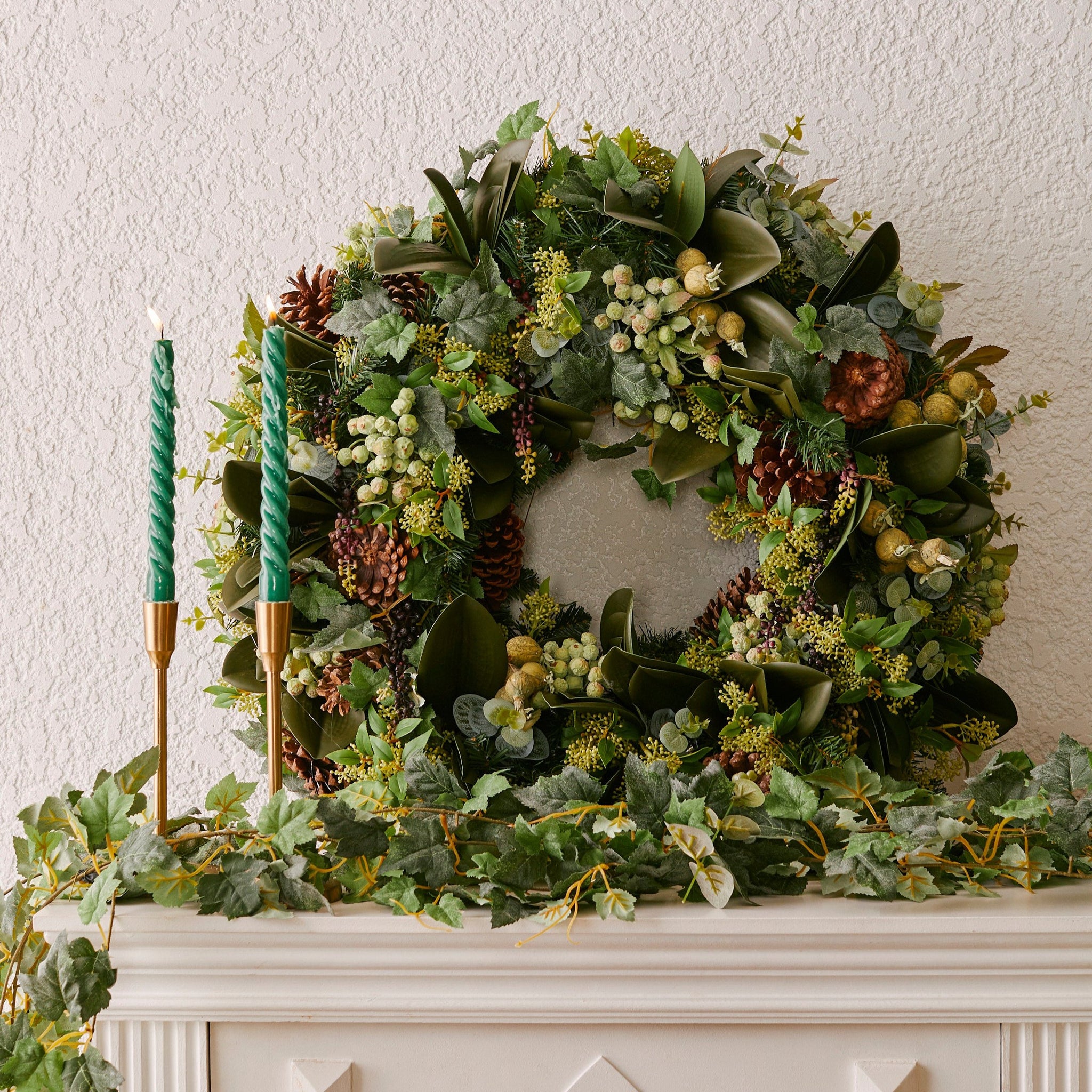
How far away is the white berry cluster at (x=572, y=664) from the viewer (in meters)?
0.78

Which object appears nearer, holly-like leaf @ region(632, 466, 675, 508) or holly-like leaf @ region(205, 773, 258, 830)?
holly-like leaf @ region(205, 773, 258, 830)

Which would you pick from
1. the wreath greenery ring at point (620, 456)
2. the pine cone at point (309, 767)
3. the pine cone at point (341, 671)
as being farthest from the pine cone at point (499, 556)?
the pine cone at point (309, 767)

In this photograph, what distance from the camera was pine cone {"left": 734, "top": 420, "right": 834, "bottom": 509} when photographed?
750mm

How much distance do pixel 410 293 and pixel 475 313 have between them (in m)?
0.07

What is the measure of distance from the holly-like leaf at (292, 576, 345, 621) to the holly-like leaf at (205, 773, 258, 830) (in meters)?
0.16

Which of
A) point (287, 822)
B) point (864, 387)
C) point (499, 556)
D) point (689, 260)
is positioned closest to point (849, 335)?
point (864, 387)

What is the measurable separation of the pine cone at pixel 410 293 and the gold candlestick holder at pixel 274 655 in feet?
1.01

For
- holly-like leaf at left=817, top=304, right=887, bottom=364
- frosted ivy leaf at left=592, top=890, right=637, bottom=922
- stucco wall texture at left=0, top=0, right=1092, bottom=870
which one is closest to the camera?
frosted ivy leaf at left=592, top=890, right=637, bottom=922

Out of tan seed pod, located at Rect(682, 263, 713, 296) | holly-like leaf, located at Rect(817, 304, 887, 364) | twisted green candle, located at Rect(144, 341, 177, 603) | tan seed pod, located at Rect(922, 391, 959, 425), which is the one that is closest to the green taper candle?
twisted green candle, located at Rect(144, 341, 177, 603)

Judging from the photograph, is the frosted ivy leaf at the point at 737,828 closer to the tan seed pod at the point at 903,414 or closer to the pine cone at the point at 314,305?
the tan seed pod at the point at 903,414

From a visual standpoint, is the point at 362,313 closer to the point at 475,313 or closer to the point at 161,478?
the point at 475,313

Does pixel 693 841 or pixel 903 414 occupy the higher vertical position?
pixel 903 414

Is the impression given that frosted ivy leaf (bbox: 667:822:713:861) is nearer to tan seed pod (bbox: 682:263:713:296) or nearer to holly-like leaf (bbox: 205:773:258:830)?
holly-like leaf (bbox: 205:773:258:830)

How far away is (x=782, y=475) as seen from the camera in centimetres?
76
